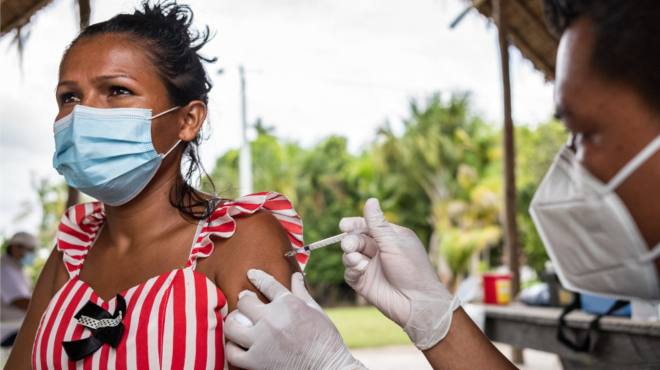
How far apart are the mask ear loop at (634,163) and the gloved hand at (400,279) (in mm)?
514

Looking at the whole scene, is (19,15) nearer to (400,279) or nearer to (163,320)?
(163,320)

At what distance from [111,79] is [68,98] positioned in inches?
5.4

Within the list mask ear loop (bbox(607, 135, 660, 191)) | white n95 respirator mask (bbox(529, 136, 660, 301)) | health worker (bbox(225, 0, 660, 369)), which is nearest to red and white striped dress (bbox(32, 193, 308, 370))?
health worker (bbox(225, 0, 660, 369))

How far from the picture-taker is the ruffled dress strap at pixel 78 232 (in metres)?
1.56

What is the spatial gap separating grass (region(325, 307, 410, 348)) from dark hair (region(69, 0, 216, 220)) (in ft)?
21.3

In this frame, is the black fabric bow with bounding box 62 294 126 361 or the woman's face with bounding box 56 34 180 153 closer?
the black fabric bow with bounding box 62 294 126 361

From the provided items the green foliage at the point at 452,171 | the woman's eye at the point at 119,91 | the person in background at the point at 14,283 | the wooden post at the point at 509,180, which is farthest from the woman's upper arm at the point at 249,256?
the green foliage at the point at 452,171

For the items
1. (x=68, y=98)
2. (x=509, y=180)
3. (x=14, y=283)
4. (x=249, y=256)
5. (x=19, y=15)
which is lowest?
(x=14, y=283)

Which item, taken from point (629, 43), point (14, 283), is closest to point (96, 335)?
point (629, 43)

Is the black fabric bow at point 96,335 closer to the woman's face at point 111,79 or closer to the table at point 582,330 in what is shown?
the woman's face at point 111,79

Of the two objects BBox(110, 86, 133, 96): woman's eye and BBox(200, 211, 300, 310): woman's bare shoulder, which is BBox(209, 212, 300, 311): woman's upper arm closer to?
BBox(200, 211, 300, 310): woman's bare shoulder

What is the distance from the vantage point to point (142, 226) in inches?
59.8

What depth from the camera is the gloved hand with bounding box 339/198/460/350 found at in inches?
52.3

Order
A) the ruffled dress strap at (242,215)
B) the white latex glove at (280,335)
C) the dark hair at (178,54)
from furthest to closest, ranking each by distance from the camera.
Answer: the dark hair at (178,54) < the ruffled dress strap at (242,215) < the white latex glove at (280,335)
